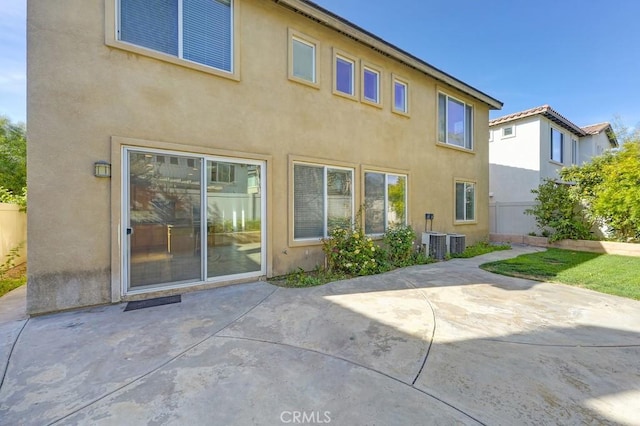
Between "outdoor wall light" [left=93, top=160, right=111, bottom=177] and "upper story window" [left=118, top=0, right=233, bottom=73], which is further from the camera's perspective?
"upper story window" [left=118, top=0, right=233, bottom=73]

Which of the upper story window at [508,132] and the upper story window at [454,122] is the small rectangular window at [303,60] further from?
the upper story window at [508,132]

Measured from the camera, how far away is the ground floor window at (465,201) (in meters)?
10.9

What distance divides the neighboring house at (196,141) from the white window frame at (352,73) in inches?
1.7

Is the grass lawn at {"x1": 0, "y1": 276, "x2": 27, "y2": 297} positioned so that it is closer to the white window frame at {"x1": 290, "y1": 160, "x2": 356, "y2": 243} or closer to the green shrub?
the white window frame at {"x1": 290, "y1": 160, "x2": 356, "y2": 243}

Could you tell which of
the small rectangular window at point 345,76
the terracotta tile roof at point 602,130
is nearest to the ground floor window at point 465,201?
the small rectangular window at point 345,76

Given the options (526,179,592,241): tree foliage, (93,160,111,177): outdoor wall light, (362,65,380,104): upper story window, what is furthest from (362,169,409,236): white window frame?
(526,179,592,241): tree foliage

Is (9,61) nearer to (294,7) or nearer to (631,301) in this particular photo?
(294,7)

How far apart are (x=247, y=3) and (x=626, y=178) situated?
41.9 feet

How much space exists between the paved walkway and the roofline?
6.61 meters

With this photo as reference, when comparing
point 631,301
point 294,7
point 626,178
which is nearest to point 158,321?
point 294,7

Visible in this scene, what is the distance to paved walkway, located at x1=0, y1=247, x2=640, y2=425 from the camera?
2244mm

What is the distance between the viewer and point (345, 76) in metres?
7.81

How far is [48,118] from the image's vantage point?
4297 millimetres

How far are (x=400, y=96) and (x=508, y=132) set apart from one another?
10236mm
